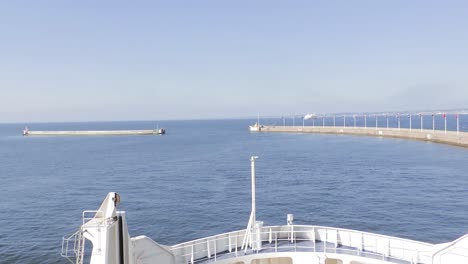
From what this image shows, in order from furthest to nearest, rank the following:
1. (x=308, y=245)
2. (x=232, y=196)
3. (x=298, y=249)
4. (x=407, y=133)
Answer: (x=407, y=133), (x=232, y=196), (x=308, y=245), (x=298, y=249)

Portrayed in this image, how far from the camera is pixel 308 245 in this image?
671 inches

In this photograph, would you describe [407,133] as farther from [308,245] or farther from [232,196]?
[308,245]

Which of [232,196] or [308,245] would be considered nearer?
[308,245]

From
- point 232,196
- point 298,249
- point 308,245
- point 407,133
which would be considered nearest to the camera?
point 298,249

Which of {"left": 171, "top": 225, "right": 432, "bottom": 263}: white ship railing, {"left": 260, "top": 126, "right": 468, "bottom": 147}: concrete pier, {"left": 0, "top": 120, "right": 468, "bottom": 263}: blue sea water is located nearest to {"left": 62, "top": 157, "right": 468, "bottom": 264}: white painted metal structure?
{"left": 171, "top": 225, "right": 432, "bottom": 263}: white ship railing

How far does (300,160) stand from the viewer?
281 ft

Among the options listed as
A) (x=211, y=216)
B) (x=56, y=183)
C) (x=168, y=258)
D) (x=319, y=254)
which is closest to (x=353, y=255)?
(x=319, y=254)

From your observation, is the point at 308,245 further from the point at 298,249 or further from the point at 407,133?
the point at 407,133

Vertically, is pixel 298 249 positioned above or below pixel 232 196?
above

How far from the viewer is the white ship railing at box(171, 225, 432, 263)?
15.5 m

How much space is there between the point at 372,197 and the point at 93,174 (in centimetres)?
5139

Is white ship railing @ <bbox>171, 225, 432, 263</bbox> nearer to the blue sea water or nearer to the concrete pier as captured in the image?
the blue sea water

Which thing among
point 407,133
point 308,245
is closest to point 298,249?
point 308,245

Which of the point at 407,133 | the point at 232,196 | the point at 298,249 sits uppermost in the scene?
the point at 407,133
